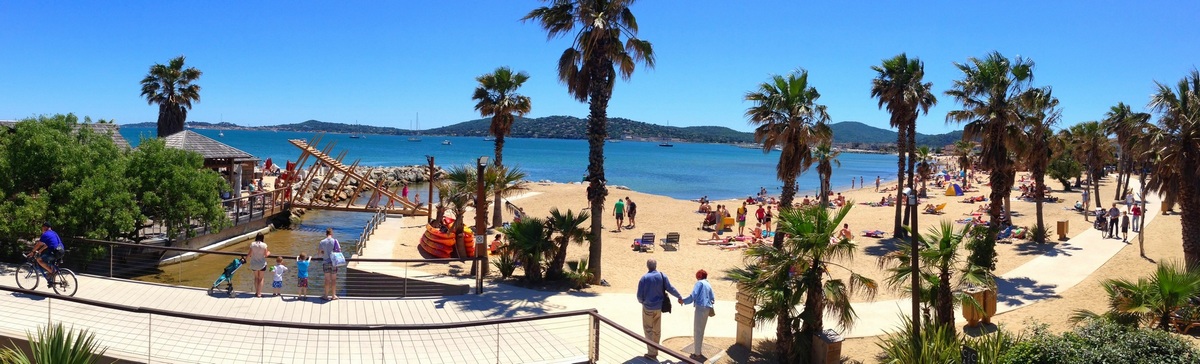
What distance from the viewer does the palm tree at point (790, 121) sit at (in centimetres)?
1809

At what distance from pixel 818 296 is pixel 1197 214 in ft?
41.6

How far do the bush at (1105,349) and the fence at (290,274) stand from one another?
9.46m

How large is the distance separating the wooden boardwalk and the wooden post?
2552mm

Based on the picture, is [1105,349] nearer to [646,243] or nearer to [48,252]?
[646,243]

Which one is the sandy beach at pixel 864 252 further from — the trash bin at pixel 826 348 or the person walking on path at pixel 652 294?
the person walking on path at pixel 652 294

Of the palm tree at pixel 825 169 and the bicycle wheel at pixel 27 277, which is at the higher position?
the palm tree at pixel 825 169

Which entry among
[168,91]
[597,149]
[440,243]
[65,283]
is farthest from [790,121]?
[168,91]

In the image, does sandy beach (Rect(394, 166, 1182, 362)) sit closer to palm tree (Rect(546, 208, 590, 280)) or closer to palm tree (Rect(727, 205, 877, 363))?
palm tree (Rect(546, 208, 590, 280))

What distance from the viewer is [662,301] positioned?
1003 centimetres

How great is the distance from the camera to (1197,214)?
16406 mm

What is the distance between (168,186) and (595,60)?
1154 cm

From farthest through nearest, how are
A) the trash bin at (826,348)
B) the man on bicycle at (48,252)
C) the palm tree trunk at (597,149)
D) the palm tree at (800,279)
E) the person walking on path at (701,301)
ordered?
1. the palm tree trunk at (597,149)
2. the man on bicycle at (48,252)
3. the trash bin at (826,348)
4. the palm tree at (800,279)
5. the person walking on path at (701,301)

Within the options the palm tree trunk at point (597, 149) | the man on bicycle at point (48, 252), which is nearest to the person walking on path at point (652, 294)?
the palm tree trunk at point (597, 149)

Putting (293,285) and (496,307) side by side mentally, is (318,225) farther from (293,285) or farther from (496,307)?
(496,307)
